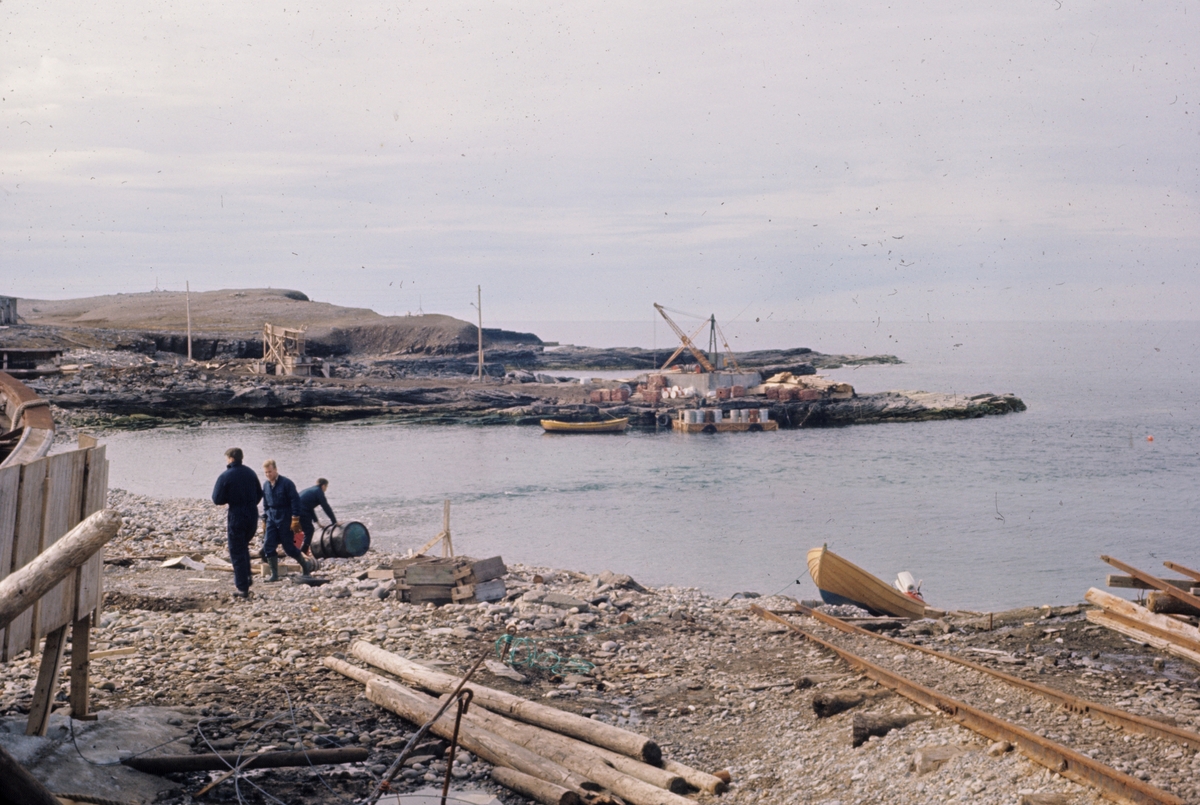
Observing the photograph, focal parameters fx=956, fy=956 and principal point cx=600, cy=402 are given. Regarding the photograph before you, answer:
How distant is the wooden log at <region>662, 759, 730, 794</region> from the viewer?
20.6ft

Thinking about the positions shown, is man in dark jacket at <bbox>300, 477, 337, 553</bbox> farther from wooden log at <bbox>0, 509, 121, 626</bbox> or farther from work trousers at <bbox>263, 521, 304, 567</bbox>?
wooden log at <bbox>0, 509, 121, 626</bbox>

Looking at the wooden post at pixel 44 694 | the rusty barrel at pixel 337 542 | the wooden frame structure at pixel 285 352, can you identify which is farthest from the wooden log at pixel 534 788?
the wooden frame structure at pixel 285 352

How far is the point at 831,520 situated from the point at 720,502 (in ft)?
17.3

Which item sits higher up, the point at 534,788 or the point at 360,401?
the point at 360,401

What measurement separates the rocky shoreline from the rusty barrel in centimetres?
4232

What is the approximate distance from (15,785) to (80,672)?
3047 millimetres

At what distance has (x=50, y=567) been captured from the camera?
9.48 feet

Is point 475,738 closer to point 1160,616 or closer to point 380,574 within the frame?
point 380,574

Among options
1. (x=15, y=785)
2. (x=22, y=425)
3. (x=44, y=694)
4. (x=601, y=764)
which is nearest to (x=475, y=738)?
(x=601, y=764)

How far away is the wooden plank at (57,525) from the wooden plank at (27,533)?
0.04m

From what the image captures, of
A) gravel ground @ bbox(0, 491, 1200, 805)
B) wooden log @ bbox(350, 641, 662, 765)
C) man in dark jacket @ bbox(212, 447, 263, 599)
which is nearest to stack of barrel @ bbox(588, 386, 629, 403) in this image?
gravel ground @ bbox(0, 491, 1200, 805)

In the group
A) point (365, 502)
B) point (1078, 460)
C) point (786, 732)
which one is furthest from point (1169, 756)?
point (1078, 460)

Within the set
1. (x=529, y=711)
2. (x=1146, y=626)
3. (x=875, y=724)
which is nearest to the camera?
(x=529, y=711)

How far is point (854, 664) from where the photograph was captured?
370 inches
